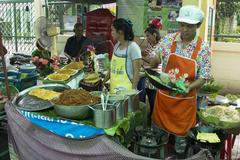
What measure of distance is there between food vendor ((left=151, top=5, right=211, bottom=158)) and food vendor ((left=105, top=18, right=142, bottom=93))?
263 mm

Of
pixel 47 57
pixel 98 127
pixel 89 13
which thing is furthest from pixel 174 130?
pixel 89 13

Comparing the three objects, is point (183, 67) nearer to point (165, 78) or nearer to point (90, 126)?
point (165, 78)

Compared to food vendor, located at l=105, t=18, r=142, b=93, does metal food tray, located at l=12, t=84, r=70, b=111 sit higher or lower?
lower

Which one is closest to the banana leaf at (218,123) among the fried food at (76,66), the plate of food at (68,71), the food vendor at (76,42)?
the plate of food at (68,71)

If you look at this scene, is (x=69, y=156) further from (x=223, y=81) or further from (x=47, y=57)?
(x=223, y=81)

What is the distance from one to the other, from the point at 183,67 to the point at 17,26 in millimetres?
→ 6669

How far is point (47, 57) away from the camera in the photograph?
4340mm

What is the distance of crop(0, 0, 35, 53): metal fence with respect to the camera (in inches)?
330

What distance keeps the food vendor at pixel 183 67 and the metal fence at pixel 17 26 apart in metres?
6.15

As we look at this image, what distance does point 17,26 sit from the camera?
27.9 ft

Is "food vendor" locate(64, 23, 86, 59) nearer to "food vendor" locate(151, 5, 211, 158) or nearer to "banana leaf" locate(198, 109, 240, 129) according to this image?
"food vendor" locate(151, 5, 211, 158)

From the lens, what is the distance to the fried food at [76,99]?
7.89ft

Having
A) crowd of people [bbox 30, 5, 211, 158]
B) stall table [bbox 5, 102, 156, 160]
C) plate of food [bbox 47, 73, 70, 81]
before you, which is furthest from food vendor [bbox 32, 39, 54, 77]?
stall table [bbox 5, 102, 156, 160]

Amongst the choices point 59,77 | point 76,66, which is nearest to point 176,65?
point 59,77
